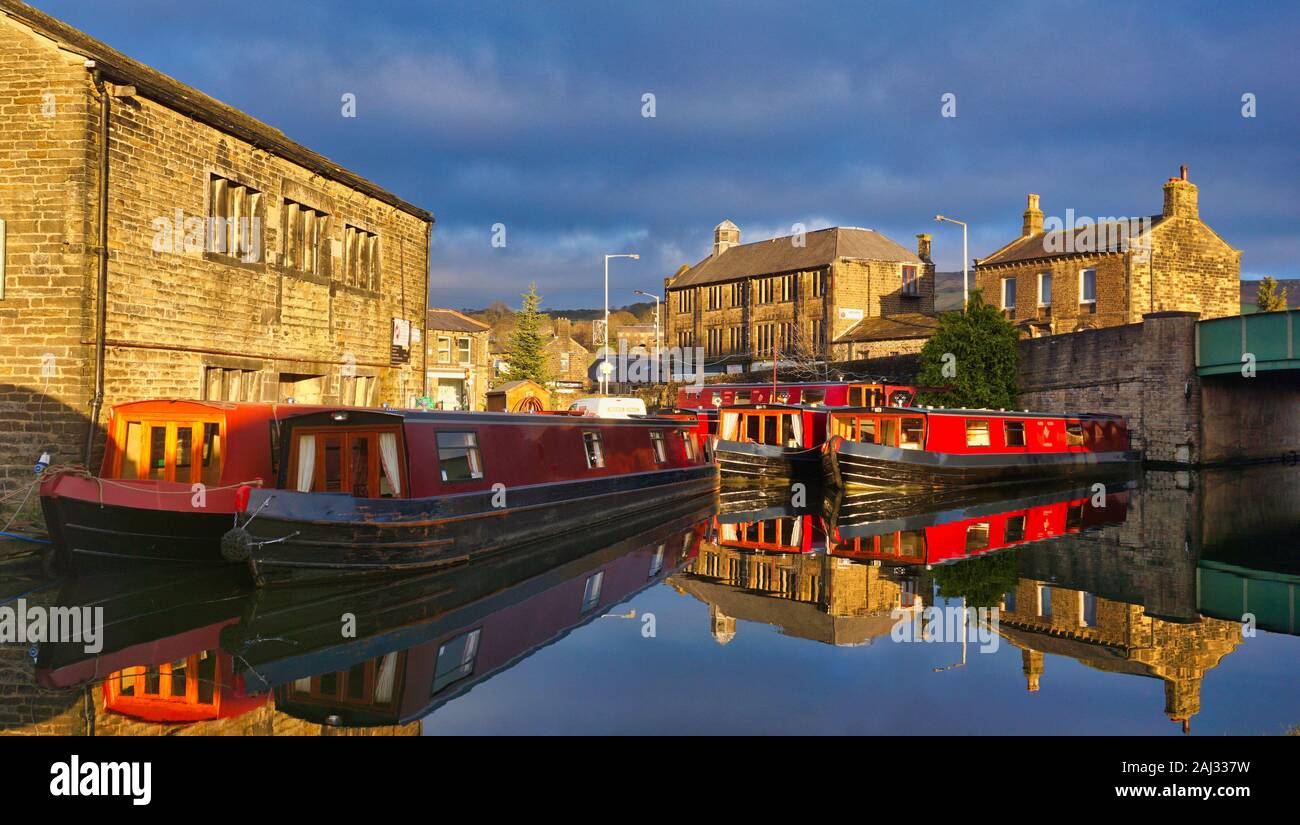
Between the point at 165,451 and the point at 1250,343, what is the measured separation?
28.6 meters

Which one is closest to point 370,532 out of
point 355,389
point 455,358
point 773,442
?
point 355,389

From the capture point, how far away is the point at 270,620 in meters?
10.2

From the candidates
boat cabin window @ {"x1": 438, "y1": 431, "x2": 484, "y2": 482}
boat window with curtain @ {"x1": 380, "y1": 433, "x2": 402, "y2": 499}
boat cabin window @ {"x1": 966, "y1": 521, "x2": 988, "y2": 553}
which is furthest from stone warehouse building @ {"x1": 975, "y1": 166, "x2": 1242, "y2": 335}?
boat window with curtain @ {"x1": 380, "y1": 433, "x2": 402, "y2": 499}

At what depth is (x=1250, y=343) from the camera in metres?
28.4

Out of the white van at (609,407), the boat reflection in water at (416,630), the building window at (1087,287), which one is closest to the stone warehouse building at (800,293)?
the building window at (1087,287)

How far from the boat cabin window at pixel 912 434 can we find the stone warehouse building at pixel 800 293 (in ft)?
69.5

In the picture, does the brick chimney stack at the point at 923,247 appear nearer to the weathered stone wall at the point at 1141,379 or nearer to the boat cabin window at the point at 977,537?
the weathered stone wall at the point at 1141,379

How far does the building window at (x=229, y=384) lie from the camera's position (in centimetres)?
1594

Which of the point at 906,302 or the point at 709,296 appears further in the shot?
the point at 709,296

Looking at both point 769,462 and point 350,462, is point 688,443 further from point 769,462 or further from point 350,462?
point 350,462

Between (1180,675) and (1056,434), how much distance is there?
2180cm

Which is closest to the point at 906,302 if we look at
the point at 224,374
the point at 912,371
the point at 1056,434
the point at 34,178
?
the point at 912,371

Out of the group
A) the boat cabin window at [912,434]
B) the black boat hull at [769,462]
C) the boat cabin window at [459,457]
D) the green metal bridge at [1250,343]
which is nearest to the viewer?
the boat cabin window at [459,457]

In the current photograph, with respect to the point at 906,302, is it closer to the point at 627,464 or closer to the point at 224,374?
the point at 627,464
